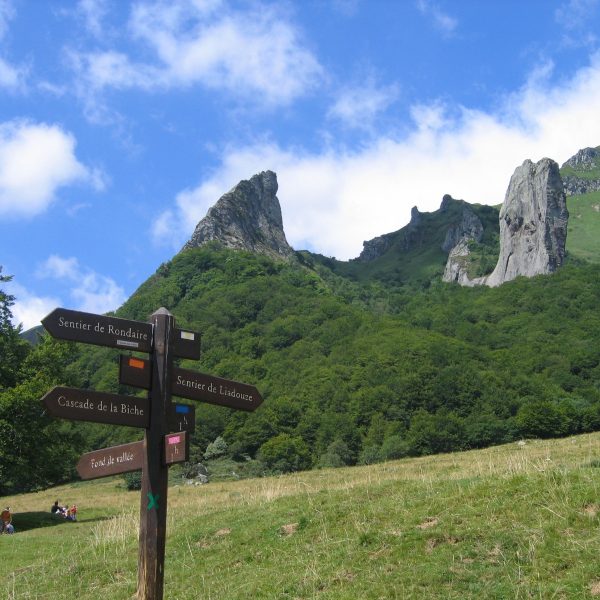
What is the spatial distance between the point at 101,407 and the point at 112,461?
0.61 meters

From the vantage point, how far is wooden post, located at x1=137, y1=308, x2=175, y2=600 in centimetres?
676

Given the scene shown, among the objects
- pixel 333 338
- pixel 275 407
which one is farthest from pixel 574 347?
pixel 275 407

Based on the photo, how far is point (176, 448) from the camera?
684cm

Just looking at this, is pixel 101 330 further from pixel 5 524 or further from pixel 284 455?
pixel 284 455

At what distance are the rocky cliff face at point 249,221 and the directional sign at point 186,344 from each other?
149m

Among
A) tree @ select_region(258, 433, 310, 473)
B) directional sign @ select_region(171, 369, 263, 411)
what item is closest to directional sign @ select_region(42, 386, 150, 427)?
directional sign @ select_region(171, 369, 263, 411)

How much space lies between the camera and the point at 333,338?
107688 millimetres

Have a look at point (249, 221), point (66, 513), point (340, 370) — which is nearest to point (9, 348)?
point (66, 513)

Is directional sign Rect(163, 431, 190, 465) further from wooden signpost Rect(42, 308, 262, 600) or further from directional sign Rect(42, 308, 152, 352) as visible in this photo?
directional sign Rect(42, 308, 152, 352)

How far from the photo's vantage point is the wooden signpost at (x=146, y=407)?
684 cm

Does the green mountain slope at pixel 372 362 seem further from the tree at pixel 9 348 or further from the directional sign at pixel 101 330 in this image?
the directional sign at pixel 101 330

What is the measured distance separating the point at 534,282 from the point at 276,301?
46.4 metres

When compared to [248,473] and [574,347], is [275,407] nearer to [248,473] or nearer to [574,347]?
[248,473]

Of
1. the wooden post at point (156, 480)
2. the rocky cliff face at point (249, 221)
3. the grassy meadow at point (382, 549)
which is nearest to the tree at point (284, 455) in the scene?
the grassy meadow at point (382, 549)
